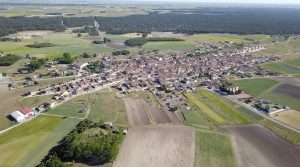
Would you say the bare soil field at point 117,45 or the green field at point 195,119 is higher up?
the green field at point 195,119

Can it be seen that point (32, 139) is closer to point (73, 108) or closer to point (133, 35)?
point (73, 108)

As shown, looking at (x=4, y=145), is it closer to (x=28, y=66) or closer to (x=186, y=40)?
(x=28, y=66)

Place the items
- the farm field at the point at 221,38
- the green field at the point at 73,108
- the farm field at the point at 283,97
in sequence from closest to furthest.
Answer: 1. the green field at the point at 73,108
2. the farm field at the point at 283,97
3. the farm field at the point at 221,38

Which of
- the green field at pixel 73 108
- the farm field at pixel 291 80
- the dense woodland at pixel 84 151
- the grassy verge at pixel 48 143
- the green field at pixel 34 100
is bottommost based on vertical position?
the farm field at pixel 291 80

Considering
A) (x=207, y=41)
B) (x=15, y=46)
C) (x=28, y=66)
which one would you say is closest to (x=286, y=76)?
(x=207, y=41)

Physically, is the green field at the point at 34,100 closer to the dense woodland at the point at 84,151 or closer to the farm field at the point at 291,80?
the dense woodland at the point at 84,151

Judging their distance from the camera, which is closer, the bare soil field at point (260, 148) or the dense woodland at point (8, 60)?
the bare soil field at point (260, 148)

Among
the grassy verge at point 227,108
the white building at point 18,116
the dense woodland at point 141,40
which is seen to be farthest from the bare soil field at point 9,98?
the dense woodland at point 141,40

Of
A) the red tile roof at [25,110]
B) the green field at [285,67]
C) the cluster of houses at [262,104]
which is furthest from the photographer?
the green field at [285,67]
